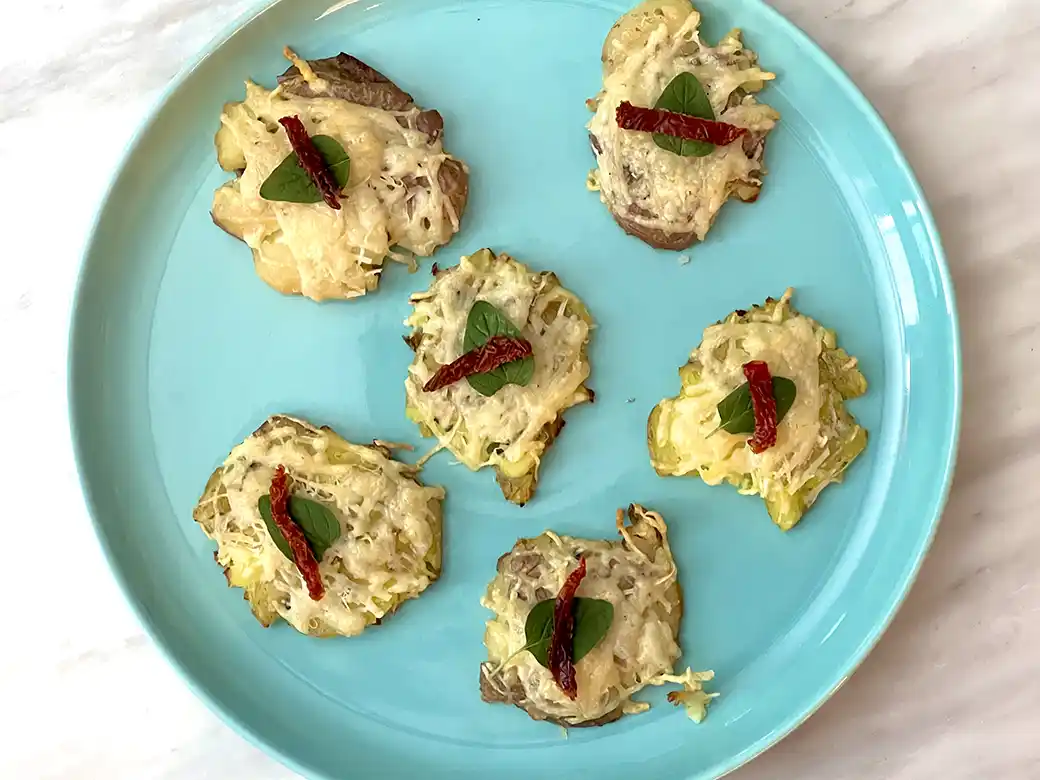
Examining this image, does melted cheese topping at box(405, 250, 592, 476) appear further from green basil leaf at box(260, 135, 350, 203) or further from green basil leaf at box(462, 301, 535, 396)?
green basil leaf at box(260, 135, 350, 203)

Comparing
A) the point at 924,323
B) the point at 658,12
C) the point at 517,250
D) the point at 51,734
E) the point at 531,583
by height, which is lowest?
the point at 51,734

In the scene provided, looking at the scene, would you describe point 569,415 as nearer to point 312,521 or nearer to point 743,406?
point 743,406

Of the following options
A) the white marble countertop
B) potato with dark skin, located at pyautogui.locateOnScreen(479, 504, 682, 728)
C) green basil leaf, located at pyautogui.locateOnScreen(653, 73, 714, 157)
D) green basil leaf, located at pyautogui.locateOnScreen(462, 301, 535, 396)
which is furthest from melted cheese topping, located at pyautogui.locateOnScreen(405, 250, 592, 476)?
the white marble countertop

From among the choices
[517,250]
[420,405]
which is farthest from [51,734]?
[517,250]

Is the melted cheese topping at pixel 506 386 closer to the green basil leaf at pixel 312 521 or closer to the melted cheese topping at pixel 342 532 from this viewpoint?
the melted cheese topping at pixel 342 532

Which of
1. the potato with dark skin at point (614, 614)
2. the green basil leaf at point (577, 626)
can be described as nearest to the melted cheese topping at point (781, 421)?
the potato with dark skin at point (614, 614)

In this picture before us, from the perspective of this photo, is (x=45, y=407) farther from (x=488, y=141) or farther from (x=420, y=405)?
(x=488, y=141)

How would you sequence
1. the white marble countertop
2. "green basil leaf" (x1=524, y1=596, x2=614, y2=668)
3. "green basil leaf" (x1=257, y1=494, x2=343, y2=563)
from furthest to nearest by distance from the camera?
1. the white marble countertop
2. "green basil leaf" (x1=257, y1=494, x2=343, y2=563)
3. "green basil leaf" (x1=524, y1=596, x2=614, y2=668)

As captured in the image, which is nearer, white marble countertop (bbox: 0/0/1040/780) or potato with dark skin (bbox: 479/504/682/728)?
potato with dark skin (bbox: 479/504/682/728)
